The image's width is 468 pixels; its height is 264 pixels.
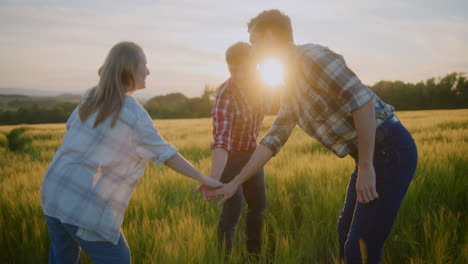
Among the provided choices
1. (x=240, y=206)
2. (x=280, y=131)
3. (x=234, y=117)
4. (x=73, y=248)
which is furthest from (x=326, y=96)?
(x=73, y=248)

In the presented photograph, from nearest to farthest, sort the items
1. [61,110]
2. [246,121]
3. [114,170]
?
1. [114,170]
2. [246,121]
3. [61,110]

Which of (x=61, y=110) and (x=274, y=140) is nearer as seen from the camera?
(x=274, y=140)

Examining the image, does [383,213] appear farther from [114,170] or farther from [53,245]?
[53,245]

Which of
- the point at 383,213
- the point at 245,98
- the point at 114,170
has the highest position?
the point at 245,98

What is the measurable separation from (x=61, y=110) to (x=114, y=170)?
51.9 metres

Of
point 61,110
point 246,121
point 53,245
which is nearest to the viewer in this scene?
point 53,245

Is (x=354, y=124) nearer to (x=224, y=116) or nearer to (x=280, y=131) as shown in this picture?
(x=280, y=131)

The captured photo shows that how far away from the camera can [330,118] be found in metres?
1.41

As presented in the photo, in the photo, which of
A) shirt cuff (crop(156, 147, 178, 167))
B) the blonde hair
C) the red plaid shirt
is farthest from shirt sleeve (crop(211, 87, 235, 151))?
the blonde hair

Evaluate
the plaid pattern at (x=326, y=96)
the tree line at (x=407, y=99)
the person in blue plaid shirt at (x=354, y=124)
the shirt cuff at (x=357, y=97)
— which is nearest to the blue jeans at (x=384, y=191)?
the person in blue plaid shirt at (x=354, y=124)

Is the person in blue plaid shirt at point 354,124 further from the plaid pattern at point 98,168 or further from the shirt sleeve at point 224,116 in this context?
the plaid pattern at point 98,168

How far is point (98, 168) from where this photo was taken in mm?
1277

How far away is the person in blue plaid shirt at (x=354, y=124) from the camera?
1.26 m

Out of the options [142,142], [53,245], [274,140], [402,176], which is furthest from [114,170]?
[402,176]
